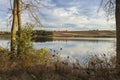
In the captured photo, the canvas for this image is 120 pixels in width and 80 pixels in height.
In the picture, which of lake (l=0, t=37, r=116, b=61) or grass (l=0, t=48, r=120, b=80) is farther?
lake (l=0, t=37, r=116, b=61)

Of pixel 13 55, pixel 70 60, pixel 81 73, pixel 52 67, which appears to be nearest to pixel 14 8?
pixel 13 55

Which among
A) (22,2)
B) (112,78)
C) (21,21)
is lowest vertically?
(112,78)

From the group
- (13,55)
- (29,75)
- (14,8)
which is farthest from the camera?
(14,8)

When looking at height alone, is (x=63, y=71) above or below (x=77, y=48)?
above

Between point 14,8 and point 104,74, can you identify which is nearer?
point 104,74

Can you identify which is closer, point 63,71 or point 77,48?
point 63,71

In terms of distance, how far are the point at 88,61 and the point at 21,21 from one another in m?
6.43

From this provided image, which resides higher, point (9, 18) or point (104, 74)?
point (9, 18)

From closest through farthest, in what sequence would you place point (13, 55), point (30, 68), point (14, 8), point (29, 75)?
point (29, 75) → point (30, 68) → point (13, 55) → point (14, 8)

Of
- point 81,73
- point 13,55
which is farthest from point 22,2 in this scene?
point 81,73

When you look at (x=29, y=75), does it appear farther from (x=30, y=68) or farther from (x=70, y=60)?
(x=70, y=60)

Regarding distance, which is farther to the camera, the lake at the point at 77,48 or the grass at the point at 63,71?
the lake at the point at 77,48

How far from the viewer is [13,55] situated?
13492 mm

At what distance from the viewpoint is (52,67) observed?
31.6 feet
